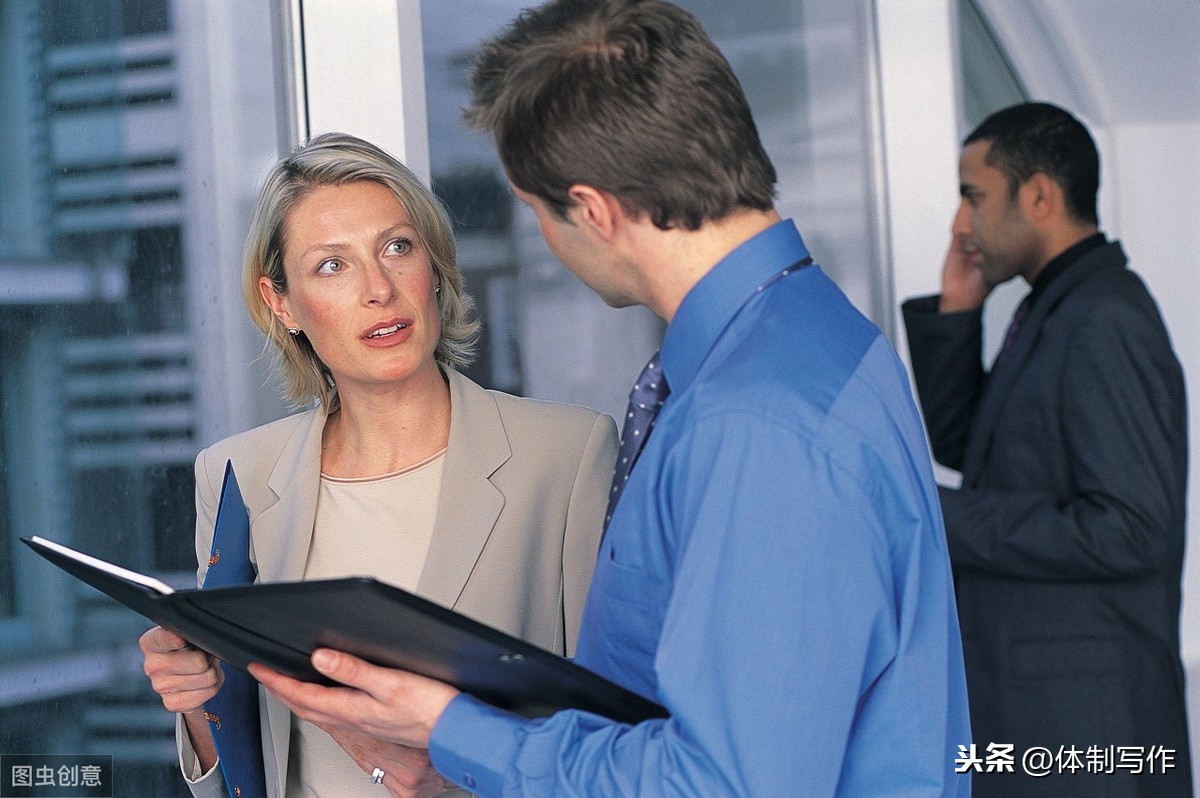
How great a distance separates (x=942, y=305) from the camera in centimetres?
A: 324

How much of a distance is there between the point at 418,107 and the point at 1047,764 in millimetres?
1855

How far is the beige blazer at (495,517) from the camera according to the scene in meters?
1.76

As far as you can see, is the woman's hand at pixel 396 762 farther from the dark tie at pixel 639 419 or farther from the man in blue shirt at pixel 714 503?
the dark tie at pixel 639 419

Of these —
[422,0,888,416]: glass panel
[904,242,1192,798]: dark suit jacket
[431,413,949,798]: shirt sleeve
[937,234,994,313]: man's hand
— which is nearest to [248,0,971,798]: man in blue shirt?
[431,413,949,798]: shirt sleeve

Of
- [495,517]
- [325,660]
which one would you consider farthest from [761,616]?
[495,517]

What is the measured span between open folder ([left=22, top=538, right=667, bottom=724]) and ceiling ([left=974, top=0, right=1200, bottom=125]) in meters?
4.30

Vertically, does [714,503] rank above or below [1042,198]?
below

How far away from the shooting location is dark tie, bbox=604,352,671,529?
131 centimetres

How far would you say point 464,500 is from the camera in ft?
5.82

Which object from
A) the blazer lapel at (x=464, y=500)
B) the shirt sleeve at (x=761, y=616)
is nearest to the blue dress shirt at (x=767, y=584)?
the shirt sleeve at (x=761, y=616)

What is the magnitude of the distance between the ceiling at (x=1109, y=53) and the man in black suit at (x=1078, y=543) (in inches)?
89.1

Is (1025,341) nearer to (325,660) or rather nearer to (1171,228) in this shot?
(325,660)

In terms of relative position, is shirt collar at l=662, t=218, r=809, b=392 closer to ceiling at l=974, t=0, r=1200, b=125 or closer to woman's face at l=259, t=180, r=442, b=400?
woman's face at l=259, t=180, r=442, b=400

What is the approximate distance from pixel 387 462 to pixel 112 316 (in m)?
0.79
